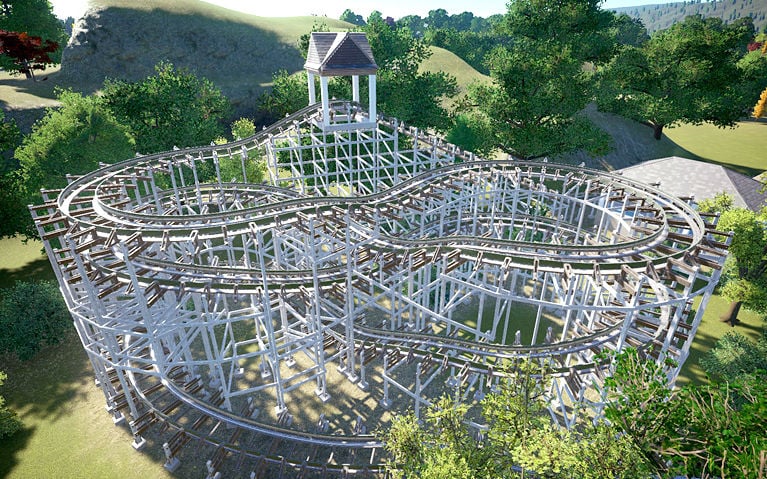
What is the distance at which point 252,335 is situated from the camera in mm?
23375

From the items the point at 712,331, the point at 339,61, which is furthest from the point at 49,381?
the point at 712,331

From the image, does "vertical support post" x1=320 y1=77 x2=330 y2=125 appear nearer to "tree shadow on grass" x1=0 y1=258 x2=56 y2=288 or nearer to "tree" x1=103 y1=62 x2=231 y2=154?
"tree" x1=103 y1=62 x2=231 y2=154

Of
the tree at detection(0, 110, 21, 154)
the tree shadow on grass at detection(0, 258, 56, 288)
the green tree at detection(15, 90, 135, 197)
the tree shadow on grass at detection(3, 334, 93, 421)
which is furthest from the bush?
the tree at detection(0, 110, 21, 154)

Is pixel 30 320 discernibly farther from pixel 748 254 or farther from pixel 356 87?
pixel 748 254

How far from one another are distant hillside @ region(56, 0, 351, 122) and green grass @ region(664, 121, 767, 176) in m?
64.3

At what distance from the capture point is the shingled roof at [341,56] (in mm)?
28969

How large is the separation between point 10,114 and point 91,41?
21.4m

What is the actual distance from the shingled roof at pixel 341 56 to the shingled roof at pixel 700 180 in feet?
77.1

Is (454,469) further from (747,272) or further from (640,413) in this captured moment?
(747,272)

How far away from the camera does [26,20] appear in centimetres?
4875

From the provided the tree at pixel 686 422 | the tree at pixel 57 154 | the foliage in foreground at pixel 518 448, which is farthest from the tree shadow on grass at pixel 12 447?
the tree at pixel 686 422

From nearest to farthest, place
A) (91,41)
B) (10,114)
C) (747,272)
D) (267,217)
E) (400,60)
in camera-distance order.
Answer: (267,217), (747,272), (10,114), (400,60), (91,41)

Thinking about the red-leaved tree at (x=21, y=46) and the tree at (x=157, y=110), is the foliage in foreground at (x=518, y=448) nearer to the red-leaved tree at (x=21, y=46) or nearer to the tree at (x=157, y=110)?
the tree at (x=157, y=110)

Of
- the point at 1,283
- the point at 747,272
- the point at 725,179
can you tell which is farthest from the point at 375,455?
the point at 725,179
